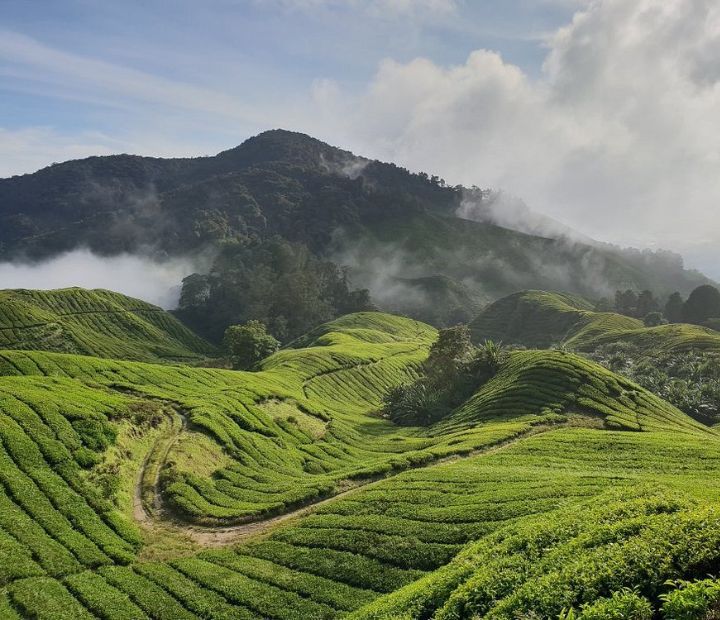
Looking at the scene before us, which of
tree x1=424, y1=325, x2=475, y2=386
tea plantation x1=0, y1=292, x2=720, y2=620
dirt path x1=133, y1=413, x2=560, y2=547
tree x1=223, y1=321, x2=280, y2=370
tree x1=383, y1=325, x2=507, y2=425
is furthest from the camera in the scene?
tree x1=223, y1=321, x2=280, y2=370

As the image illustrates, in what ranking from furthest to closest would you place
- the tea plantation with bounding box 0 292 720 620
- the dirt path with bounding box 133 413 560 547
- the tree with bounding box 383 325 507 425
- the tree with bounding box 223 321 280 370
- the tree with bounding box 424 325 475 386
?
the tree with bounding box 223 321 280 370, the tree with bounding box 424 325 475 386, the tree with bounding box 383 325 507 425, the dirt path with bounding box 133 413 560 547, the tea plantation with bounding box 0 292 720 620

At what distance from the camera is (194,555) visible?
3103 cm

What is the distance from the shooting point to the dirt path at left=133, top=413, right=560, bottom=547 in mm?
33938

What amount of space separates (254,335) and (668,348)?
384 feet

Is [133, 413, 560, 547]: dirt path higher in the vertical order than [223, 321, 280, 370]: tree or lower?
lower

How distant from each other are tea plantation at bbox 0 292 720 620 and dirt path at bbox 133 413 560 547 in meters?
0.16

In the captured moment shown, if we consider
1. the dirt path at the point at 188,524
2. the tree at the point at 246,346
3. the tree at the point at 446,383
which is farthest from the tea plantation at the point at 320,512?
the tree at the point at 246,346

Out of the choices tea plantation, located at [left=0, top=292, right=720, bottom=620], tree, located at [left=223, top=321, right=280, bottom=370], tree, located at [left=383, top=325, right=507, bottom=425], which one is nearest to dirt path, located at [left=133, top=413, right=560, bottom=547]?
tea plantation, located at [left=0, top=292, right=720, bottom=620]

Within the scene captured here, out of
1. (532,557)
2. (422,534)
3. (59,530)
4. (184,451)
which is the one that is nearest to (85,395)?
(184,451)

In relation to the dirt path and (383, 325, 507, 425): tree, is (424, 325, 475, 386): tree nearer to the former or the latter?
(383, 325, 507, 425): tree

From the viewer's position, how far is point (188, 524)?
3566 centimetres

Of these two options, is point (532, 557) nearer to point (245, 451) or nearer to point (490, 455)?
point (490, 455)

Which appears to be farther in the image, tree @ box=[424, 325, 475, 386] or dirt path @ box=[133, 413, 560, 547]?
tree @ box=[424, 325, 475, 386]

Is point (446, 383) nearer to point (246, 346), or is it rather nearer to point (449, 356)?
point (449, 356)
